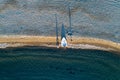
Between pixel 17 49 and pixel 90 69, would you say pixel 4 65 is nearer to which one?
pixel 17 49

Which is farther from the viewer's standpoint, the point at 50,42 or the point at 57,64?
the point at 50,42

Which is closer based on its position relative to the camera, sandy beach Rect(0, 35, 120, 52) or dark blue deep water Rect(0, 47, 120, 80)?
dark blue deep water Rect(0, 47, 120, 80)

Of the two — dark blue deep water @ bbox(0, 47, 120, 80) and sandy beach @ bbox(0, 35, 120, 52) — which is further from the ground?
sandy beach @ bbox(0, 35, 120, 52)

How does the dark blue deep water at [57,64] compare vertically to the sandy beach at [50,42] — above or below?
below

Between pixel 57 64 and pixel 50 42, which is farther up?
pixel 50 42
